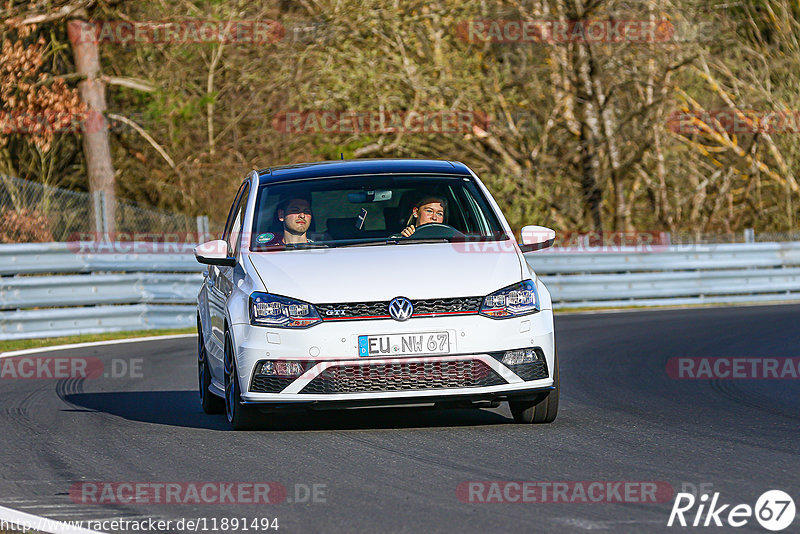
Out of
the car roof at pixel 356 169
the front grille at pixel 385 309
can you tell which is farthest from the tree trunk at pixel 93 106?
the front grille at pixel 385 309

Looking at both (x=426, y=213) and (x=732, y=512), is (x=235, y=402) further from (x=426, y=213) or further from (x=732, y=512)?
(x=732, y=512)

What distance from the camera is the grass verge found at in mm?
16188

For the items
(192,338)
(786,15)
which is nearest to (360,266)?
(192,338)

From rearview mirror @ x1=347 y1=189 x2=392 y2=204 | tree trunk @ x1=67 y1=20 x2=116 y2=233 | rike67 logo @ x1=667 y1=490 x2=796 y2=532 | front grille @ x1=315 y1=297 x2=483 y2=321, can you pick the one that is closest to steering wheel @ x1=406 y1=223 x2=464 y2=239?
rearview mirror @ x1=347 y1=189 x2=392 y2=204

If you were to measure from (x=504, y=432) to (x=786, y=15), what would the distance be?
83.0 feet

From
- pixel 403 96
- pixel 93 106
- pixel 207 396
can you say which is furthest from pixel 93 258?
pixel 403 96

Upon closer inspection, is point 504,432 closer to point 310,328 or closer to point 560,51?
point 310,328

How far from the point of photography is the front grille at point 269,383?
782 centimetres

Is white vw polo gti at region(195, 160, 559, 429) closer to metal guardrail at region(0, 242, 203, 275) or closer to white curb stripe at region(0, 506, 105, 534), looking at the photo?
white curb stripe at region(0, 506, 105, 534)

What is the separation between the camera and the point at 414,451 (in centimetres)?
723

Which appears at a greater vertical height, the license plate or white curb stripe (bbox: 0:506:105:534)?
the license plate

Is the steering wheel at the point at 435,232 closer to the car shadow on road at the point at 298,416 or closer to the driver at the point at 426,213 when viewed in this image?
the driver at the point at 426,213

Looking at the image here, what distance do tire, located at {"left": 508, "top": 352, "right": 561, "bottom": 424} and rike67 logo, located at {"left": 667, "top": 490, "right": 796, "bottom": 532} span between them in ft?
8.23

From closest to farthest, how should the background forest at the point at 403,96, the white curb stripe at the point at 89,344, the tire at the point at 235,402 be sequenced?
the tire at the point at 235,402 < the white curb stripe at the point at 89,344 < the background forest at the point at 403,96
